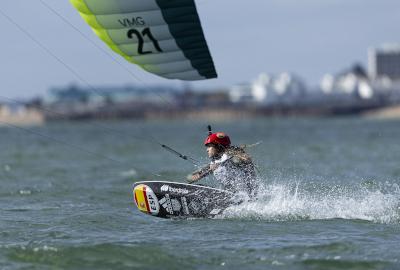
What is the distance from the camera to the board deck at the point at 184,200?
16.0m

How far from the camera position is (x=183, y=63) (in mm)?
16812

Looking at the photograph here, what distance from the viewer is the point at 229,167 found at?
15977 millimetres

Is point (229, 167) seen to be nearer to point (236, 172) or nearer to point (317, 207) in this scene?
point (236, 172)

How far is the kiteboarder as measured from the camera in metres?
15.9

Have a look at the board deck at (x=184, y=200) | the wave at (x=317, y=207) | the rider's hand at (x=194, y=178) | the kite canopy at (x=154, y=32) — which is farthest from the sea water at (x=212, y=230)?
the kite canopy at (x=154, y=32)

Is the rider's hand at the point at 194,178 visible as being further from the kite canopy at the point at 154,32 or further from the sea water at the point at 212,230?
the kite canopy at the point at 154,32

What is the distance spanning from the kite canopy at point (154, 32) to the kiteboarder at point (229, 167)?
1548mm

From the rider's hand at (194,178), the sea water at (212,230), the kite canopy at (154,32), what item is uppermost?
the kite canopy at (154,32)

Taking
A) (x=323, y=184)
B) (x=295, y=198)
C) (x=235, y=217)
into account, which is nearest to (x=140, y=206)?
(x=235, y=217)

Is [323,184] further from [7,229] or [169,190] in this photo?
[7,229]

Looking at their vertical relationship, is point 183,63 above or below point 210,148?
above

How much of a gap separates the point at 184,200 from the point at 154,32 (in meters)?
2.93

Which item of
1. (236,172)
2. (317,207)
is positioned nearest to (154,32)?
(236,172)

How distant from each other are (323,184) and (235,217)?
636 cm
